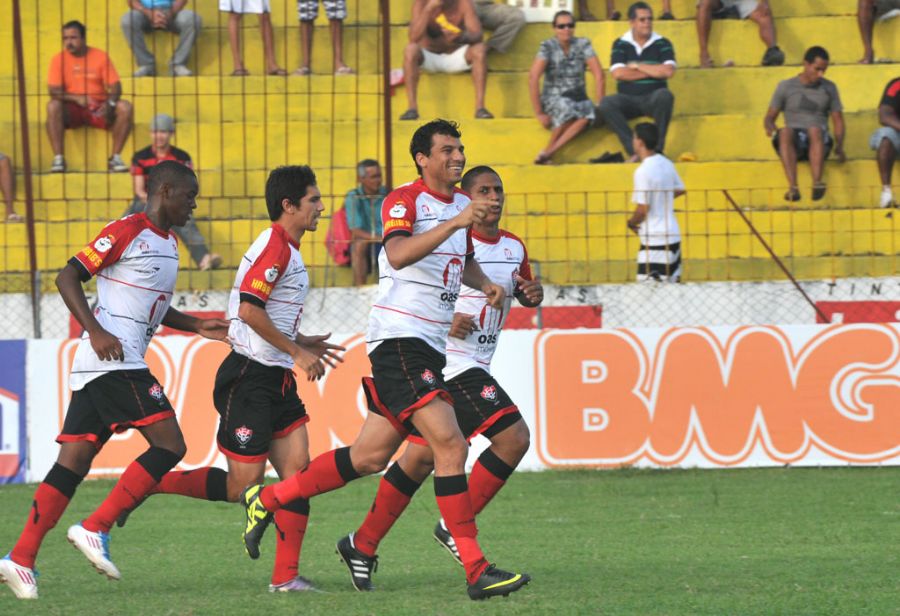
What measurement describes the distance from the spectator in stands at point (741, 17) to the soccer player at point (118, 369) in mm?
11715

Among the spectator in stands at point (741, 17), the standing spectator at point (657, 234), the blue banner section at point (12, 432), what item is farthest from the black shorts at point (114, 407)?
the spectator in stands at point (741, 17)

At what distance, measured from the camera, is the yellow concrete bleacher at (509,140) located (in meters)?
14.6

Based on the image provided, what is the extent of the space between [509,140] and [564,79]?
0.96 m

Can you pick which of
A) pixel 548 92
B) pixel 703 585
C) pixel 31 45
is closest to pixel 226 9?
pixel 31 45

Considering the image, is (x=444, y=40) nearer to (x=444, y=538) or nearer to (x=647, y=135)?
(x=647, y=135)

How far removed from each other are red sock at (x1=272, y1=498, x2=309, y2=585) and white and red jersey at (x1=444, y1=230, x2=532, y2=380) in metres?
1.32

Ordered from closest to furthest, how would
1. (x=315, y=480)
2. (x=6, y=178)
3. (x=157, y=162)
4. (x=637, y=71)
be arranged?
1. (x=315, y=480)
2. (x=157, y=162)
3. (x=6, y=178)
4. (x=637, y=71)

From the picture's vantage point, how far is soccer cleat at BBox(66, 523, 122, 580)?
673cm

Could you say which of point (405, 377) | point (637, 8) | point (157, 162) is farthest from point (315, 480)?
point (637, 8)

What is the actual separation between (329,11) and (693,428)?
7486 millimetres

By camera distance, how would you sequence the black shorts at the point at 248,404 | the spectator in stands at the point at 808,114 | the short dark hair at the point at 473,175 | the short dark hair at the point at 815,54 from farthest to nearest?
1. the spectator in stands at the point at 808,114
2. the short dark hair at the point at 815,54
3. the short dark hair at the point at 473,175
4. the black shorts at the point at 248,404

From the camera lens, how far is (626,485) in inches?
460

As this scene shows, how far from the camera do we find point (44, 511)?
22.7ft

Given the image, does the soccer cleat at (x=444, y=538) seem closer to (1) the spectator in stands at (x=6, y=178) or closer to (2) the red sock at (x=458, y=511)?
(2) the red sock at (x=458, y=511)
